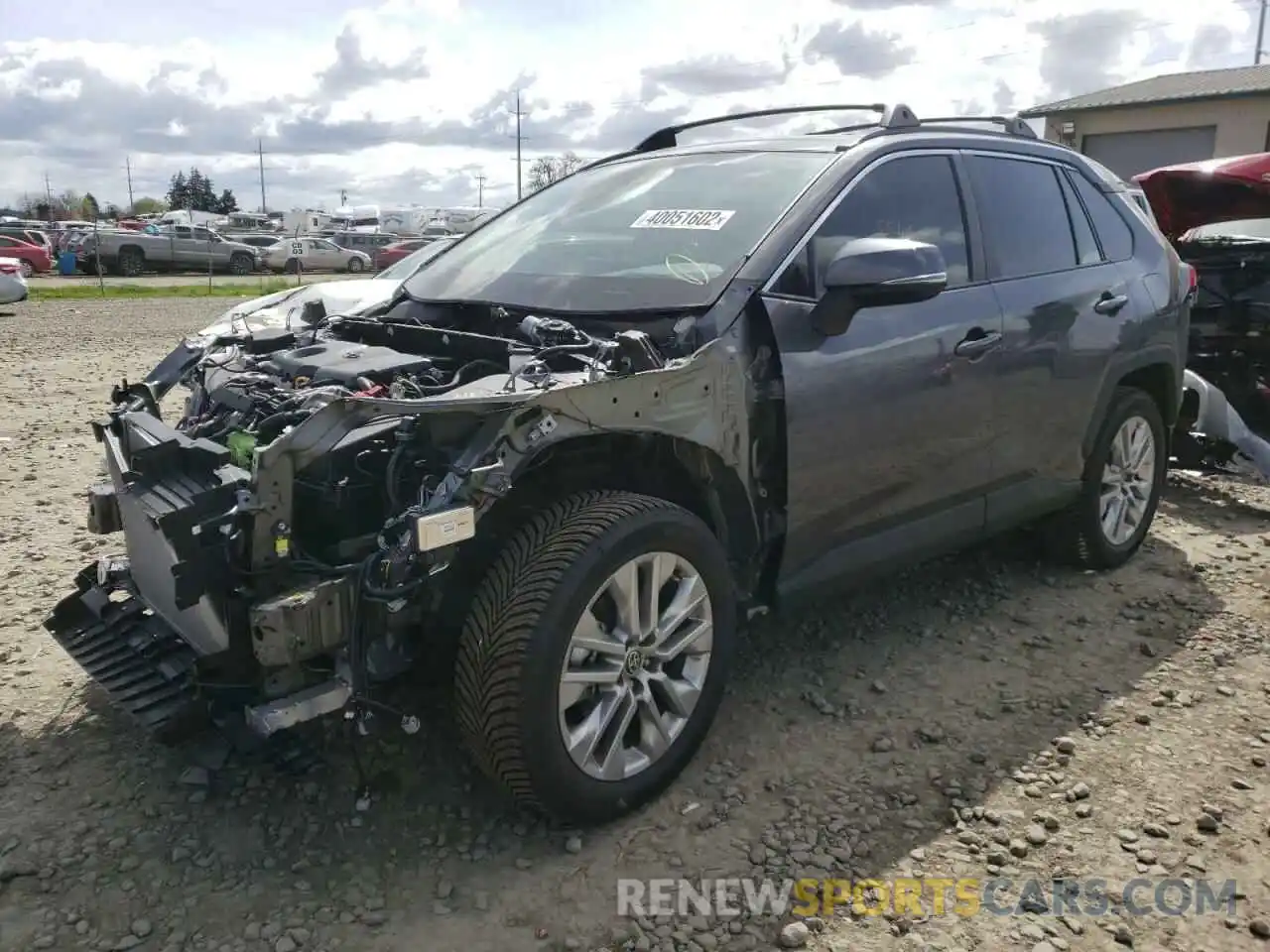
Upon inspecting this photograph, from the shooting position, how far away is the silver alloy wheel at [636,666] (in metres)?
2.80

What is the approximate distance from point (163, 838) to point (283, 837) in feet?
1.04

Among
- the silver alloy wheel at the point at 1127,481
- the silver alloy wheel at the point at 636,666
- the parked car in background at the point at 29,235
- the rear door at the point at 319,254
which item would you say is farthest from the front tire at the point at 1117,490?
the parked car in background at the point at 29,235

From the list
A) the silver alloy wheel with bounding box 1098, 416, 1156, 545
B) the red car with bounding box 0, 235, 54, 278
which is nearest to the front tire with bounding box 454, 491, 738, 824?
the silver alloy wheel with bounding box 1098, 416, 1156, 545

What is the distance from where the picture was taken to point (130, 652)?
119 inches

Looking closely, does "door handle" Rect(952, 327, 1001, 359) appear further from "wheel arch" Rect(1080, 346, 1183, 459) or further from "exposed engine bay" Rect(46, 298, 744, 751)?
"exposed engine bay" Rect(46, 298, 744, 751)

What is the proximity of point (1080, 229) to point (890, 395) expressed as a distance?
65.3 inches

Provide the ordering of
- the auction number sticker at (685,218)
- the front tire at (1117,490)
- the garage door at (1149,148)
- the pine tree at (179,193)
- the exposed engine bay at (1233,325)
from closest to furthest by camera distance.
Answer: the auction number sticker at (685,218), the front tire at (1117,490), the exposed engine bay at (1233,325), the garage door at (1149,148), the pine tree at (179,193)

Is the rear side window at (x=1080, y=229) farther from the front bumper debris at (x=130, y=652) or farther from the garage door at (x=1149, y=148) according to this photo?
the garage door at (x=1149, y=148)

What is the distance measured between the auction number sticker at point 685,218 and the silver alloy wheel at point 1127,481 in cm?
227

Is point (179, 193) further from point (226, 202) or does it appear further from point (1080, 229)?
point (1080, 229)

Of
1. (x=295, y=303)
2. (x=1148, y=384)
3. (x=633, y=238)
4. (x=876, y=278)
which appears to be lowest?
(x=1148, y=384)

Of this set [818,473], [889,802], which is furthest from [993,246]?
[889,802]

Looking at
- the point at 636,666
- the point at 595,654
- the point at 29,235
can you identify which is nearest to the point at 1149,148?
the point at 636,666

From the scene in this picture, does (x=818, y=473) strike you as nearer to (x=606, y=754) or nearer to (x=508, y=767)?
(x=606, y=754)
